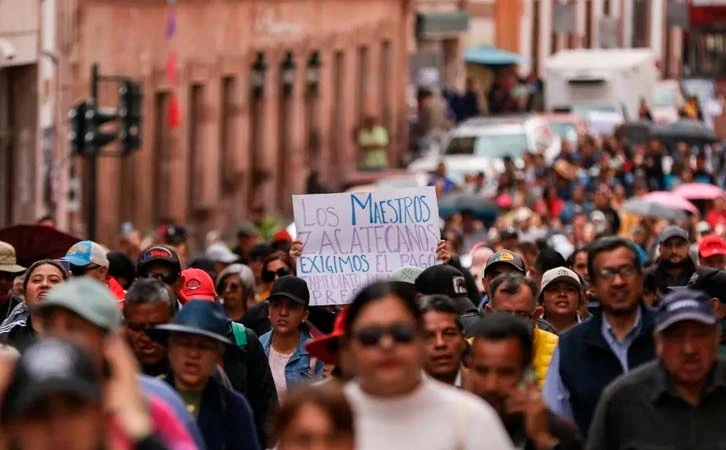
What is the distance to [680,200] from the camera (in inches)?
1126

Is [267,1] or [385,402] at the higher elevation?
[267,1]

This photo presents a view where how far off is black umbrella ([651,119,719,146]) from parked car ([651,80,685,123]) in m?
10.9

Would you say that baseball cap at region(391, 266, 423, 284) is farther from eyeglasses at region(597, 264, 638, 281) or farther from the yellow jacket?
eyeglasses at region(597, 264, 638, 281)

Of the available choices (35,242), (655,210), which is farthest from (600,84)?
(35,242)

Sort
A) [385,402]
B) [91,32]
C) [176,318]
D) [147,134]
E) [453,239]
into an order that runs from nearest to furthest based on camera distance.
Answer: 1. [385,402]
2. [176,318]
3. [453,239]
4. [91,32]
5. [147,134]

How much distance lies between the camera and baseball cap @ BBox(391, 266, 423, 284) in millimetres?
13359

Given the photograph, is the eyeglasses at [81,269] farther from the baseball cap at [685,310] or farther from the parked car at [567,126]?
the parked car at [567,126]

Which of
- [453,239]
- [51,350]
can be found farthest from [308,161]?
[51,350]

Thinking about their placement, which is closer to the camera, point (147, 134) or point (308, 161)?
point (147, 134)

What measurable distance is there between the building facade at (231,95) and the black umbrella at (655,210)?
26.7 feet

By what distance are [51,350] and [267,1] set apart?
37.6 m

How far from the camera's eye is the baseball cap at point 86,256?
14.4 m

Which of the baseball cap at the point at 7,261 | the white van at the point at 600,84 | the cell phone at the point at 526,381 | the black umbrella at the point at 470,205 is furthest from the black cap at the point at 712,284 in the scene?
the white van at the point at 600,84

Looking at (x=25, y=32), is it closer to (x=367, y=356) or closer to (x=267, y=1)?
(x=267, y=1)
